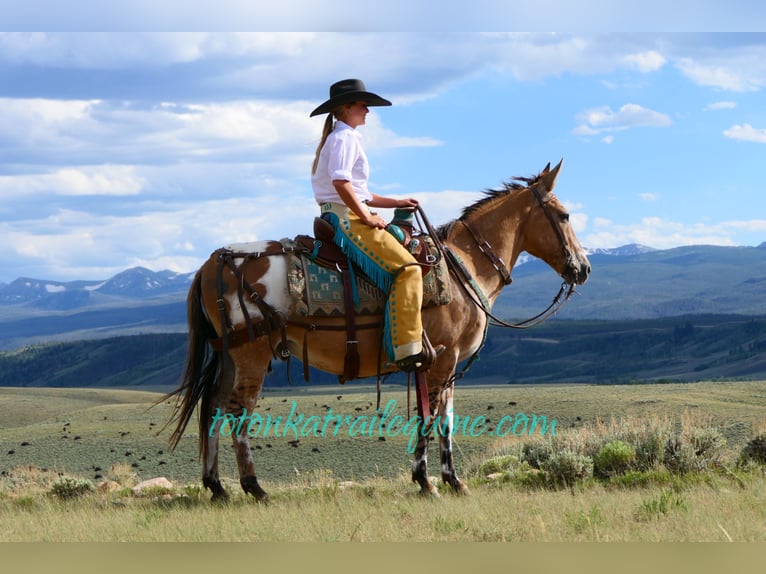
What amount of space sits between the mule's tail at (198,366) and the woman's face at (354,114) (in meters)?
2.01

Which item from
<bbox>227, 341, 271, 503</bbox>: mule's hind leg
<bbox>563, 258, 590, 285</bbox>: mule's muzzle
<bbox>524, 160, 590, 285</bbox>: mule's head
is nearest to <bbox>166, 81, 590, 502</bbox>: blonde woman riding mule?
<bbox>227, 341, 271, 503</bbox>: mule's hind leg

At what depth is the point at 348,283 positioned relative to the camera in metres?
8.98

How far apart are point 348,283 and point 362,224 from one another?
0.55m

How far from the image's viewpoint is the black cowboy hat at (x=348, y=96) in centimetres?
868

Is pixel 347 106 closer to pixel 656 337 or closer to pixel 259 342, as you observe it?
pixel 259 342

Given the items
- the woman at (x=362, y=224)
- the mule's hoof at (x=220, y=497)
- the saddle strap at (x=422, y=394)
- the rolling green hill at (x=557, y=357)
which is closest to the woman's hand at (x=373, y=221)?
the woman at (x=362, y=224)

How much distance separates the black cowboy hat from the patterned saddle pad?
1.29 m

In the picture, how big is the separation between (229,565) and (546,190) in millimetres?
5854

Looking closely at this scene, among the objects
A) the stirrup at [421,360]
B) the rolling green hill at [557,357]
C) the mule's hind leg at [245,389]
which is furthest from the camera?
the rolling green hill at [557,357]

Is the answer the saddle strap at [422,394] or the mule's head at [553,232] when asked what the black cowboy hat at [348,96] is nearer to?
the mule's head at [553,232]

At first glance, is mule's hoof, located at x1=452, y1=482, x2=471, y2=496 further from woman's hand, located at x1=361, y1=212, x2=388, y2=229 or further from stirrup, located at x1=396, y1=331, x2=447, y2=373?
woman's hand, located at x1=361, y1=212, x2=388, y2=229

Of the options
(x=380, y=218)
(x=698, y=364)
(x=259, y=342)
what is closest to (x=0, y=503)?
(x=259, y=342)

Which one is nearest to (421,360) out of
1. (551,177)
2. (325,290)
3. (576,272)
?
(325,290)

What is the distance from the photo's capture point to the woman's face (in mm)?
A: 8797
